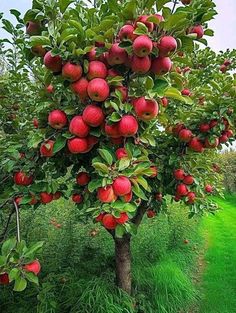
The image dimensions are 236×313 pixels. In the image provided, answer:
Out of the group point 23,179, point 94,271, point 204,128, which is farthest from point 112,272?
point 23,179

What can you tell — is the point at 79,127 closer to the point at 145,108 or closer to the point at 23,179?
the point at 145,108

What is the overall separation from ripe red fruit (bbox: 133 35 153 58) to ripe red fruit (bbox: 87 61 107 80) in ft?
0.63

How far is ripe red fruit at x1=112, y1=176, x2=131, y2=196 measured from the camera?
147 centimetres

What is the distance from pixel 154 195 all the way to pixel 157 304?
5.09 ft

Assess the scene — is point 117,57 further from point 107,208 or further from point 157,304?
point 157,304

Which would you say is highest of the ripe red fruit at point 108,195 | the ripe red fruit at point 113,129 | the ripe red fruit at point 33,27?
the ripe red fruit at point 33,27

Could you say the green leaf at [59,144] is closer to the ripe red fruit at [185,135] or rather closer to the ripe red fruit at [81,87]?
the ripe red fruit at [81,87]

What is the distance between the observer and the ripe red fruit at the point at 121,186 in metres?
1.47

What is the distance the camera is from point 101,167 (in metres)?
1.46

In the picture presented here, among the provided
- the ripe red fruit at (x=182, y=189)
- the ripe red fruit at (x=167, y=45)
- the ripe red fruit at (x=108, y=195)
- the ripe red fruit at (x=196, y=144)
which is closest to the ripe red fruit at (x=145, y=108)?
the ripe red fruit at (x=167, y=45)

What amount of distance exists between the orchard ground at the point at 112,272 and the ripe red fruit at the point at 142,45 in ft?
8.26

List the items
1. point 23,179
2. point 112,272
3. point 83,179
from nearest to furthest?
point 83,179, point 23,179, point 112,272

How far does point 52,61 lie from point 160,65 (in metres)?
0.48

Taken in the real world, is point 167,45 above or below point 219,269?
above
